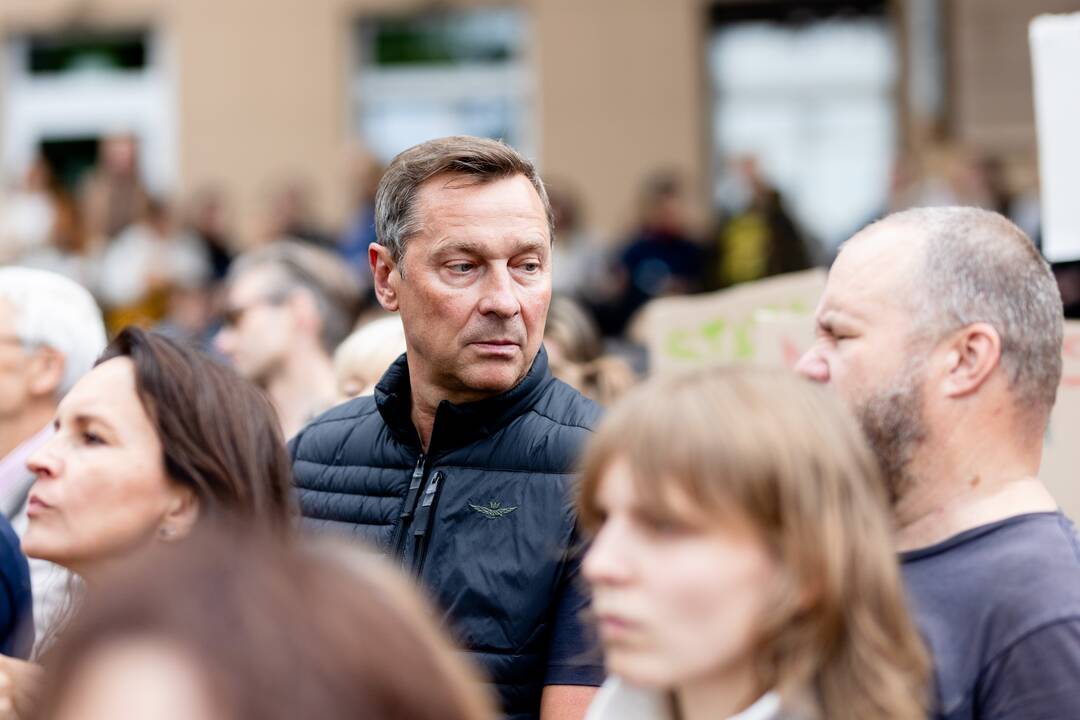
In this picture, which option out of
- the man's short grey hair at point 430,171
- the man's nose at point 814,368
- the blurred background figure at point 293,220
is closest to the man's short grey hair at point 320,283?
the man's short grey hair at point 430,171

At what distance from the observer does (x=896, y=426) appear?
95.3 inches

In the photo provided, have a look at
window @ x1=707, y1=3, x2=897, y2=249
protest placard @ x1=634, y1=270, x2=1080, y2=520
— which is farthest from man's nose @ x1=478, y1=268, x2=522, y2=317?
window @ x1=707, y1=3, x2=897, y2=249

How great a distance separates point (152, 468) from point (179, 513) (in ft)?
0.30

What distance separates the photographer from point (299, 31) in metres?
12.5

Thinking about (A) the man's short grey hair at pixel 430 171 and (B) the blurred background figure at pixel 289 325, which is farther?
(B) the blurred background figure at pixel 289 325

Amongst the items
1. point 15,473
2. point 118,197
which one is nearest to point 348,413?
point 15,473

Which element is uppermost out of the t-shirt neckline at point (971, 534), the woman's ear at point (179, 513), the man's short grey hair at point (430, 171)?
the man's short grey hair at point (430, 171)

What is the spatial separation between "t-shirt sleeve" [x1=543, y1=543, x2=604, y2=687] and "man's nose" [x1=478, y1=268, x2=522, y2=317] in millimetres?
486

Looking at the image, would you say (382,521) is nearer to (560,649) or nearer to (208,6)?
(560,649)

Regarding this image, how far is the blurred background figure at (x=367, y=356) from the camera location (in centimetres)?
400

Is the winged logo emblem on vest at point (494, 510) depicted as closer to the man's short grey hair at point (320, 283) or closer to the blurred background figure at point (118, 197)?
the man's short grey hair at point (320, 283)

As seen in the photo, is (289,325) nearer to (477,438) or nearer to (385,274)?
(385,274)

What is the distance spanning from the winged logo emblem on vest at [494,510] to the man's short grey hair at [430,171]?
559mm

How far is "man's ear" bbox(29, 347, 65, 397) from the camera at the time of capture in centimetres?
403
